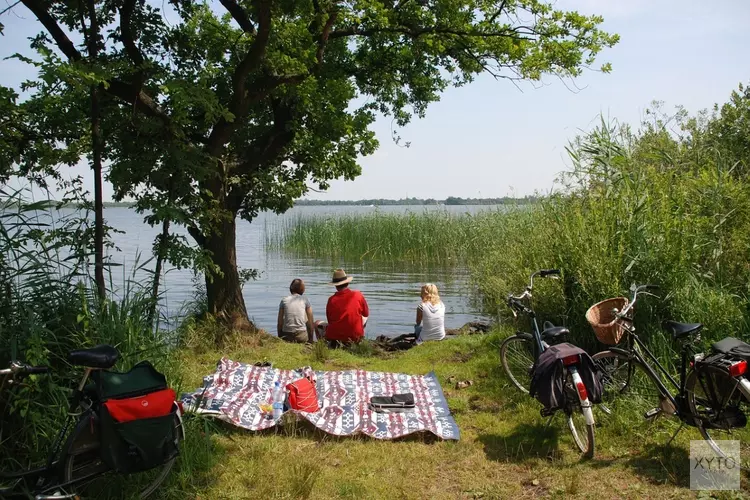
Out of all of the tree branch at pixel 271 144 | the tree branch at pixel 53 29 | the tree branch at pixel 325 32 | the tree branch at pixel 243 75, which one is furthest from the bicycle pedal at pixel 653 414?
the tree branch at pixel 271 144

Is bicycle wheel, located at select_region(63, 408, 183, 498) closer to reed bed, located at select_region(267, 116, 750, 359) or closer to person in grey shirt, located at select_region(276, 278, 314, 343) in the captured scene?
reed bed, located at select_region(267, 116, 750, 359)

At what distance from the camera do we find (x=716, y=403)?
4.08m

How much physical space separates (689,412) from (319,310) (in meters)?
10.4

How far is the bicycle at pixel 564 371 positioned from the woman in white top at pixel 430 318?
305cm

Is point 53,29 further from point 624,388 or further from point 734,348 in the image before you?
point 734,348

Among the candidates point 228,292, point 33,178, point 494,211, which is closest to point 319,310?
point 228,292

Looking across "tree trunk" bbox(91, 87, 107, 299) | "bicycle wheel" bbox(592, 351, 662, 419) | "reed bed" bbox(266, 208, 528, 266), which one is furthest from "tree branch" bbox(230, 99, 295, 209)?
"reed bed" bbox(266, 208, 528, 266)

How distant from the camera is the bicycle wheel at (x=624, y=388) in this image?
5.00 metres

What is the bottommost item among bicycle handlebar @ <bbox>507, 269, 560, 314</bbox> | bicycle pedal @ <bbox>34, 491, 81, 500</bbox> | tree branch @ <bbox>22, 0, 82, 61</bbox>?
bicycle pedal @ <bbox>34, 491, 81, 500</bbox>

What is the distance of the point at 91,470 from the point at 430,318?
253 inches

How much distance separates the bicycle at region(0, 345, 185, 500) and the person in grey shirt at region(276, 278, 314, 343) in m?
5.90

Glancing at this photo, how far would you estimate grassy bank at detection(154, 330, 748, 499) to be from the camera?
13.2ft
